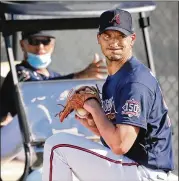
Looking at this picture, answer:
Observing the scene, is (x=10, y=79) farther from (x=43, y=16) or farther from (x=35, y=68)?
(x=43, y=16)

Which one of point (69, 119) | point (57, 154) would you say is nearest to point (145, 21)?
point (69, 119)

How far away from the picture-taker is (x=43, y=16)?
5.23 m

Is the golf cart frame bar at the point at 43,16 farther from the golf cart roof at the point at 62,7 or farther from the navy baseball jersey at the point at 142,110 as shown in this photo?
the navy baseball jersey at the point at 142,110

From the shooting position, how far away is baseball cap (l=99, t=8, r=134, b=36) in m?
3.57

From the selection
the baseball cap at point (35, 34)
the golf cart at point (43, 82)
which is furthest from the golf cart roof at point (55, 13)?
the baseball cap at point (35, 34)

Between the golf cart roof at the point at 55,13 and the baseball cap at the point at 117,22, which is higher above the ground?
the baseball cap at the point at 117,22

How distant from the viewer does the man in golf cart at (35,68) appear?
17.8ft

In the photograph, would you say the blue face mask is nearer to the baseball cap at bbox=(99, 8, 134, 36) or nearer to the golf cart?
the golf cart

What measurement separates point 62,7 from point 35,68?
603mm

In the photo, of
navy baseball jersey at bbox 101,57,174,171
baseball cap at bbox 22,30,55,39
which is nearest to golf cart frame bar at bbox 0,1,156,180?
baseball cap at bbox 22,30,55,39

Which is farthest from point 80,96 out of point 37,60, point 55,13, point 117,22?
point 37,60

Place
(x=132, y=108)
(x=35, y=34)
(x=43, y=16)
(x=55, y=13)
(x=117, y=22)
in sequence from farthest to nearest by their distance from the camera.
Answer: (x=35, y=34)
(x=43, y=16)
(x=55, y=13)
(x=117, y=22)
(x=132, y=108)

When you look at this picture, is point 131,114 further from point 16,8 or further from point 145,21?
point 145,21

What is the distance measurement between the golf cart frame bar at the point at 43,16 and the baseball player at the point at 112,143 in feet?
3.82
